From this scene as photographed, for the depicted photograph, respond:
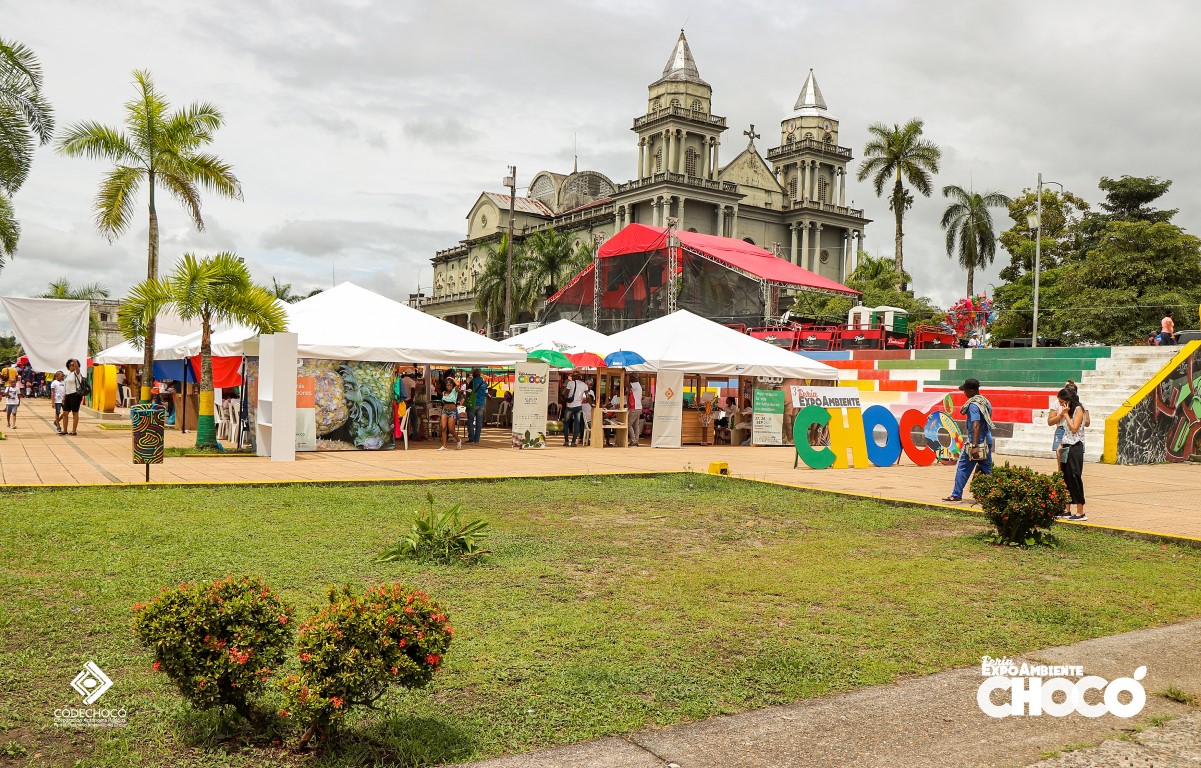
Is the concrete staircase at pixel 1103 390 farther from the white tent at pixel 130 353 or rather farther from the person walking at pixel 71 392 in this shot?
the white tent at pixel 130 353

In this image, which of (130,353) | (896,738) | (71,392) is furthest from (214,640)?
(130,353)

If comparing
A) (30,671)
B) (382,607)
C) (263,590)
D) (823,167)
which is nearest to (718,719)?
(382,607)

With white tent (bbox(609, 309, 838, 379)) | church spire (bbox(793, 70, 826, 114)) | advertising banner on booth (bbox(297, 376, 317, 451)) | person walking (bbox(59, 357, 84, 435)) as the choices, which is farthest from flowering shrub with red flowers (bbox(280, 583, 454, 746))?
church spire (bbox(793, 70, 826, 114))

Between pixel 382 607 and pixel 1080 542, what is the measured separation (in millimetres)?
8146

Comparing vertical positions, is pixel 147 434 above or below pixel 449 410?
below

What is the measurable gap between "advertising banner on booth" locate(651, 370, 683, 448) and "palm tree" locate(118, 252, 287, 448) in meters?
8.56

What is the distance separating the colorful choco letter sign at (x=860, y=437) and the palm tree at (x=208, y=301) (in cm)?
985

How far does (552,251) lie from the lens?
56375 mm

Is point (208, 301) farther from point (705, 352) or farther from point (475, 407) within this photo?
point (705, 352)

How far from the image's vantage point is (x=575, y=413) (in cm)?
2152

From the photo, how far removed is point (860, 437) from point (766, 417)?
217 inches

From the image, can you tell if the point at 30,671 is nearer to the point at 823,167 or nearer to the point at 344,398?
the point at 344,398

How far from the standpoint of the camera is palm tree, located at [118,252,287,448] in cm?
1647

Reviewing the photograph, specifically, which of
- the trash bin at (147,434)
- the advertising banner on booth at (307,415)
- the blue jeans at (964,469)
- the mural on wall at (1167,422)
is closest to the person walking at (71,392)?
the advertising banner on booth at (307,415)
